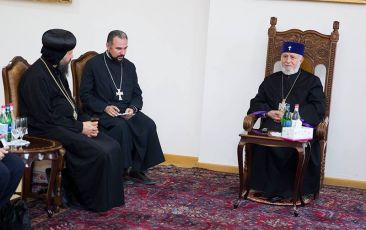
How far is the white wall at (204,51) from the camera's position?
5.78 m

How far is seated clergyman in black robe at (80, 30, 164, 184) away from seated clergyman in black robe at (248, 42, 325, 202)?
1021 mm

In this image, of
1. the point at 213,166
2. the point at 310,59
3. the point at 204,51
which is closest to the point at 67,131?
the point at 213,166

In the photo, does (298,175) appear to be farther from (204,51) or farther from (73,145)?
(204,51)

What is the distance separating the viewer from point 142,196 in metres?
5.05

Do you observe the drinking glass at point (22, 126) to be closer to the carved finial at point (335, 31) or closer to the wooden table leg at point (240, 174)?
the wooden table leg at point (240, 174)

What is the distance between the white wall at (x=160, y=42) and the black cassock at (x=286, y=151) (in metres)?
1.18

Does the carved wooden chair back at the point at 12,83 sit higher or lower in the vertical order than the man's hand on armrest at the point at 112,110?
higher

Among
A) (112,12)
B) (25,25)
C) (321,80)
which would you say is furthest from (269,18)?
(25,25)

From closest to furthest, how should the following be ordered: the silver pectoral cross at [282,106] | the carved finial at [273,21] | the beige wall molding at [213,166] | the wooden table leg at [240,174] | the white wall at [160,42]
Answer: the wooden table leg at [240,174]
the silver pectoral cross at [282,106]
the carved finial at [273,21]
the beige wall molding at [213,166]
the white wall at [160,42]

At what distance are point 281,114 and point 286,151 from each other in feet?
1.10

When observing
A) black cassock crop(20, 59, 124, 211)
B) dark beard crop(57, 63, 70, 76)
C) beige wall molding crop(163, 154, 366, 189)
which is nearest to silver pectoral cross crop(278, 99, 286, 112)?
beige wall molding crop(163, 154, 366, 189)

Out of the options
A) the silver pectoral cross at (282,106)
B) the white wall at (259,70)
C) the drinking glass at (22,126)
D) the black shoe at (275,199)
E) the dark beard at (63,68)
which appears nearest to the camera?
the drinking glass at (22,126)

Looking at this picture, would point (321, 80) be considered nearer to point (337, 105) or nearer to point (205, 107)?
point (337, 105)

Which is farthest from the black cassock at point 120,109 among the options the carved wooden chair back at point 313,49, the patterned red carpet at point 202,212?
the carved wooden chair back at point 313,49
